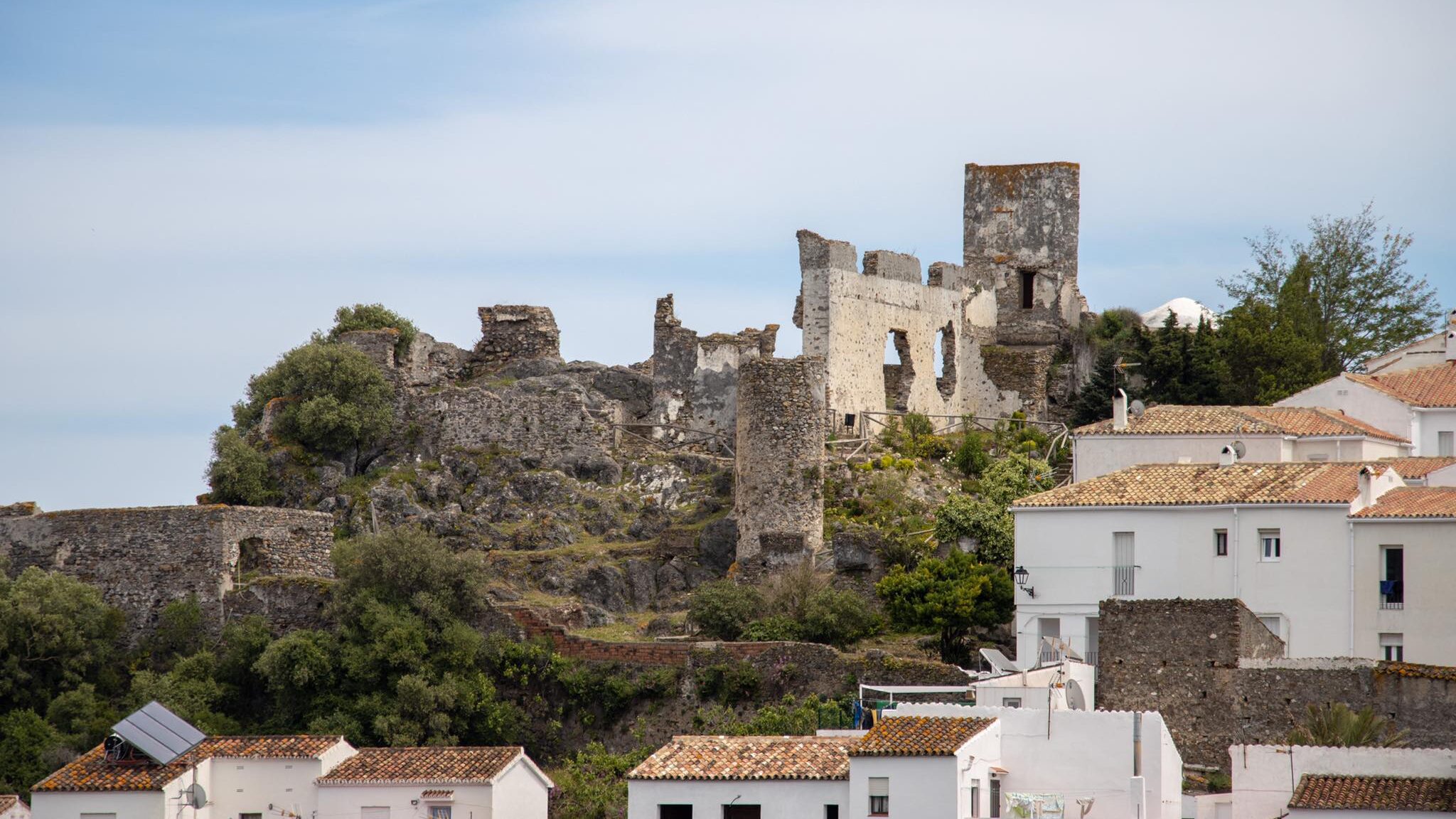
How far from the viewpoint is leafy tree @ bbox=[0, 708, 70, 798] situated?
161 ft

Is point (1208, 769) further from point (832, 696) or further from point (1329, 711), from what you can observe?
point (832, 696)

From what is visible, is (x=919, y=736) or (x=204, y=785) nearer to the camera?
(x=919, y=736)

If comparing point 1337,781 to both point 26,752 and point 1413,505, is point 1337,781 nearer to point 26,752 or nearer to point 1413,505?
point 1413,505

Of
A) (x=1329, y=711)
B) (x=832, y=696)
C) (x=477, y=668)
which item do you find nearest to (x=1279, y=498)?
(x=1329, y=711)

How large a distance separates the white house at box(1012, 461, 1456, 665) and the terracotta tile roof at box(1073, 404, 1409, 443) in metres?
3.40

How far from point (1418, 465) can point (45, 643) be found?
26325 mm

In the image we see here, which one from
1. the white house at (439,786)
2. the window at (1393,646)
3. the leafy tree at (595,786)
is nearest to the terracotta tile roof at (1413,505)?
the window at (1393,646)

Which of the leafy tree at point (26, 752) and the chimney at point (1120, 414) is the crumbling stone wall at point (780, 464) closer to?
the chimney at point (1120, 414)

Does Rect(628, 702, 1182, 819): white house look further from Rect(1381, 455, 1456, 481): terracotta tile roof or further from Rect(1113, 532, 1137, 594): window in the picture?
Rect(1381, 455, 1456, 481): terracotta tile roof

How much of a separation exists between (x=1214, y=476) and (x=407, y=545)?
49.2ft

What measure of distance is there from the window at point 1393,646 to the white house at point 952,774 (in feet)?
21.3

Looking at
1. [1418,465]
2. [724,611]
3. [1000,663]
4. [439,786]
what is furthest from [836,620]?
[1418,465]

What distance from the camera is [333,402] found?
5884 centimetres

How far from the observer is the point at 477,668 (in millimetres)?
49656
